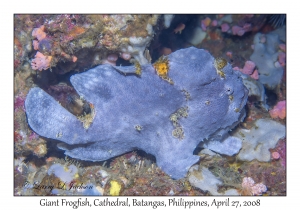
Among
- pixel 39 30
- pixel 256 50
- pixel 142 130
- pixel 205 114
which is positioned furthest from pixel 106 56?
pixel 256 50

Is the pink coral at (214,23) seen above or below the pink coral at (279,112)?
above

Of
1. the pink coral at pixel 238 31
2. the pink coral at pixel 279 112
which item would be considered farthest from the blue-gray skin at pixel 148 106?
the pink coral at pixel 238 31

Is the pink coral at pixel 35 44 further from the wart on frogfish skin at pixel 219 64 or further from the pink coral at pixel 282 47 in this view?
the pink coral at pixel 282 47

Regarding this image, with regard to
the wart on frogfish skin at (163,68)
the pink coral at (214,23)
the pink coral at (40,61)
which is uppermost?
the pink coral at (214,23)

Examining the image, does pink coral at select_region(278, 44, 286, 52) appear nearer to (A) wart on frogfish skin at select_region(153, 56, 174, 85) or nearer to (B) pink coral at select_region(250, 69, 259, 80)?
(B) pink coral at select_region(250, 69, 259, 80)


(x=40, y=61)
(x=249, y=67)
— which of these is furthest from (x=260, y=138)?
(x=40, y=61)
